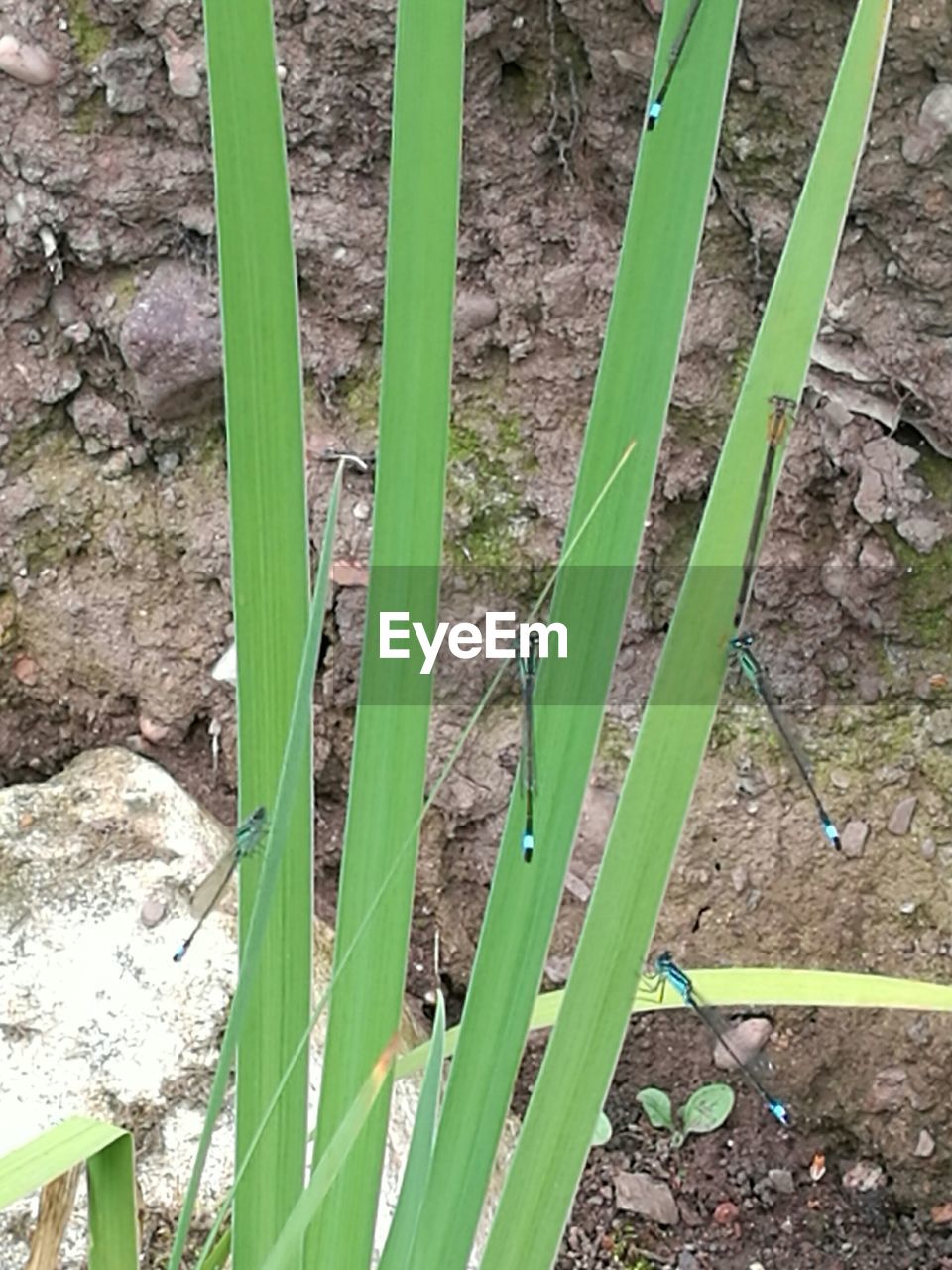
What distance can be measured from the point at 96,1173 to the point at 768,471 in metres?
0.46

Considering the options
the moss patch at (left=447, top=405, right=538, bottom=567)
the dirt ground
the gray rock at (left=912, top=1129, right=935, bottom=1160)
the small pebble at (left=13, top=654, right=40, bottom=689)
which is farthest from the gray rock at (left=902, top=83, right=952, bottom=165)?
the small pebble at (left=13, top=654, right=40, bottom=689)

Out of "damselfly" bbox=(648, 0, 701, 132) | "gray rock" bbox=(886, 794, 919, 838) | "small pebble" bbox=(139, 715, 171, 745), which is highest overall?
"damselfly" bbox=(648, 0, 701, 132)

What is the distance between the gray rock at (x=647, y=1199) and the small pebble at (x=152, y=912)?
1.70 ft

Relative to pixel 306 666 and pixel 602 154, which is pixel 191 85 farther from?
pixel 306 666

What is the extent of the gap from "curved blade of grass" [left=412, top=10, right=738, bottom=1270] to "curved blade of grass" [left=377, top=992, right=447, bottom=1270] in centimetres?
1

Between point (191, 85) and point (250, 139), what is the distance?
0.81m

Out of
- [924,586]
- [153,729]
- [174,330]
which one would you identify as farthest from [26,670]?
[924,586]

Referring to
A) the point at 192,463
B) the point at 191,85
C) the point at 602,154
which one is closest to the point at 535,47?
the point at 602,154

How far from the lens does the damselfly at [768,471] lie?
586 millimetres

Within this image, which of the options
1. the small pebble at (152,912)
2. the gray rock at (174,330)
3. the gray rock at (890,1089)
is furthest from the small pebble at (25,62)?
the gray rock at (890,1089)

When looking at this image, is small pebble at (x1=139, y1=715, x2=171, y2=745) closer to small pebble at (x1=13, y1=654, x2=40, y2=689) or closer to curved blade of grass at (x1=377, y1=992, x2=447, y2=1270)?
small pebble at (x1=13, y1=654, x2=40, y2=689)

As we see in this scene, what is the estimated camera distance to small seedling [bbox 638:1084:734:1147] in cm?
140

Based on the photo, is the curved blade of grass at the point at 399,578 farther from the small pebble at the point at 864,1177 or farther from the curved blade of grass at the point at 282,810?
the small pebble at the point at 864,1177

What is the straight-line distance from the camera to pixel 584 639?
65 cm
